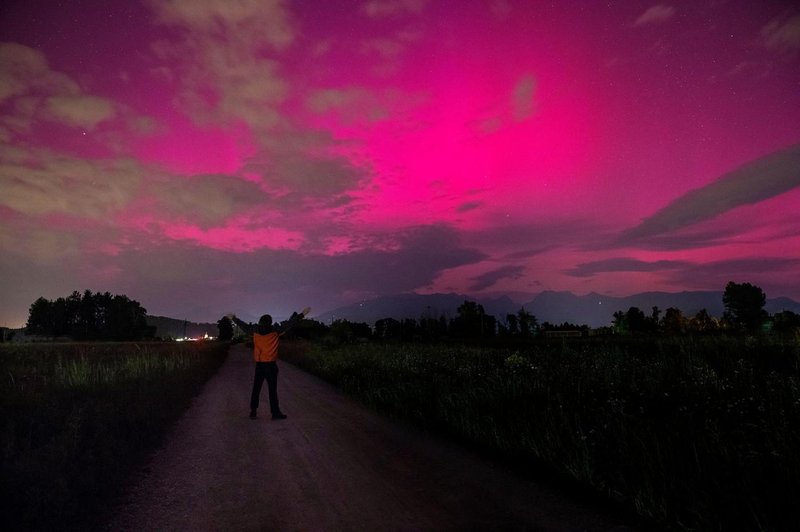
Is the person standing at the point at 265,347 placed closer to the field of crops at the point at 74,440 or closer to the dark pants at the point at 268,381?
the dark pants at the point at 268,381

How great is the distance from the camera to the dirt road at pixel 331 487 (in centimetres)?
433

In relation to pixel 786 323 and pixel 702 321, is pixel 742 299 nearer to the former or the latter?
pixel 702 321

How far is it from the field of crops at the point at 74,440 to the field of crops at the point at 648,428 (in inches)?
195

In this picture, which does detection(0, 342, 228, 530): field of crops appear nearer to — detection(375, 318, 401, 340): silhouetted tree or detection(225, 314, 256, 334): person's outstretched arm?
detection(225, 314, 256, 334): person's outstretched arm

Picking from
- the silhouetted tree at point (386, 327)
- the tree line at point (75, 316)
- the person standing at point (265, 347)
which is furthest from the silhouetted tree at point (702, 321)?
the tree line at point (75, 316)

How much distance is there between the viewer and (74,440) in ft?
22.2

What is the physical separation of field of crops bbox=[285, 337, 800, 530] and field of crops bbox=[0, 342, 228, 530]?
4.95 metres

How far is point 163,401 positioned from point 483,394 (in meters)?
7.58

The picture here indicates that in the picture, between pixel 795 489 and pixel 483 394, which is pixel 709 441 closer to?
pixel 795 489

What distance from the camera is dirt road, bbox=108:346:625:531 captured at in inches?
170

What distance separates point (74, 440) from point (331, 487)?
430 cm

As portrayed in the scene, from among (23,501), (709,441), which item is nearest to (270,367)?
(23,501)

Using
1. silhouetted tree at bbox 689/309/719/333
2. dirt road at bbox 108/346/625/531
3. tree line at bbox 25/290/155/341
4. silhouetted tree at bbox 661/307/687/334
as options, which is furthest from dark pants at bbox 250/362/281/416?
tree line at bbox 25/290/155/341

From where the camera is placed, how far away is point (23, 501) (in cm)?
471
